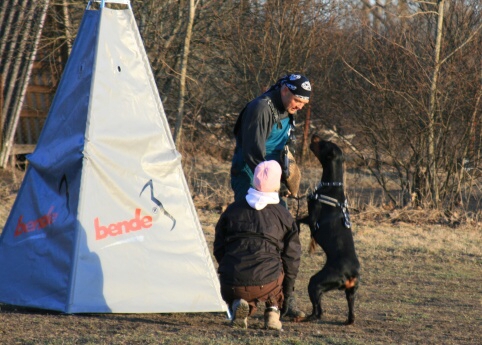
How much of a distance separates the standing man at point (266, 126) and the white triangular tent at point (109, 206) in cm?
46

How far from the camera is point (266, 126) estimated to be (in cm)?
573

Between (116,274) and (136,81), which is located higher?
(136,81)

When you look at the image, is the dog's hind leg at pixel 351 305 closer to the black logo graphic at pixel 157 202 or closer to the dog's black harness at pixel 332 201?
the dog's black harness at pixel 332 201

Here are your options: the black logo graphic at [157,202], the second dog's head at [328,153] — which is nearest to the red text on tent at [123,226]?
the black logo graphic at [157,202]

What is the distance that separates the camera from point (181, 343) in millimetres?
4785

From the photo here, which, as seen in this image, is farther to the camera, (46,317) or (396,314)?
(396,314)

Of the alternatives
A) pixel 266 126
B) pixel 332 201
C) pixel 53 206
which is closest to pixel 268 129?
pixel 266 126

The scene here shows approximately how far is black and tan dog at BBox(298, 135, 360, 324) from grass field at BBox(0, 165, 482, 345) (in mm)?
276

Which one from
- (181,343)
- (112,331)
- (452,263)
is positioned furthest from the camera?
(452,263)

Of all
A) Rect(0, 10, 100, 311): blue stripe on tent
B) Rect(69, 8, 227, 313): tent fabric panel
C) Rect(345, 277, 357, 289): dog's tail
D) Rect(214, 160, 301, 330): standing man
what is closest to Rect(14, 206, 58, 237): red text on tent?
Rect(0, 10, 100, 311): blue stripe on tent

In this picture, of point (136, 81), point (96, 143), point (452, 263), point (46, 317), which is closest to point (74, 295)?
point (46, 317)

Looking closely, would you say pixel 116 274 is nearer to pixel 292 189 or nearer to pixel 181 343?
pixel 181 343

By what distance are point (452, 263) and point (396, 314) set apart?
319 centimetres

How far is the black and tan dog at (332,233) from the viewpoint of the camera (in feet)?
19.4
